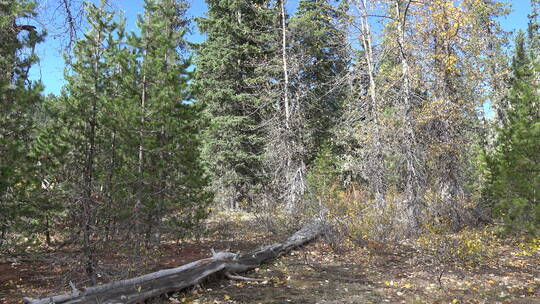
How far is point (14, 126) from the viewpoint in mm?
7445

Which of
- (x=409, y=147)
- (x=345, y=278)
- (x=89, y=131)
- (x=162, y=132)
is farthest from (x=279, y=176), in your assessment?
(x=89, y=131)

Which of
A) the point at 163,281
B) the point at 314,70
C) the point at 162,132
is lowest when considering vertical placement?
the point at 163,281

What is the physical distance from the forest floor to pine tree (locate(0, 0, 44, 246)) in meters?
1.10

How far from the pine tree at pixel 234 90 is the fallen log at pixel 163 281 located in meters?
9.97

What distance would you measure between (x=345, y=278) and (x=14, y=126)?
7491 mm

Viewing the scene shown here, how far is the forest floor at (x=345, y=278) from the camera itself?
6.33 metres

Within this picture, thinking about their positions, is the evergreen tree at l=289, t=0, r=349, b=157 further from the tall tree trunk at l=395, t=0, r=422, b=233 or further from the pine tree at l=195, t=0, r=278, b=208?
the tall tree trunk at l=395, t=0, r=422, b=233

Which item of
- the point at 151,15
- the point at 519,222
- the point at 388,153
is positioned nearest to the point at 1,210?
the point at 151,15

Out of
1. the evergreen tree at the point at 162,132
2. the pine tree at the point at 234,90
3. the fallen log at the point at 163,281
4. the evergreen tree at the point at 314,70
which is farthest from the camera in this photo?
the evergreen tree at the point at 314,70

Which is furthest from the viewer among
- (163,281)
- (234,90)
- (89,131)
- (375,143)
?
(234,90)

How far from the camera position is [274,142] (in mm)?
17703

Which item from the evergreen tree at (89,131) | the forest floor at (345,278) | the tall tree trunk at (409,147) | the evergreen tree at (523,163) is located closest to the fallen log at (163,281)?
the forest floor at (345,278)

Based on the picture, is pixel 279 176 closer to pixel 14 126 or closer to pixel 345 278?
pixel 345 278

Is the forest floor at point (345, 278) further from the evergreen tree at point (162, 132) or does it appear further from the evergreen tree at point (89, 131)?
the evergreen tree at point (162, 132)
